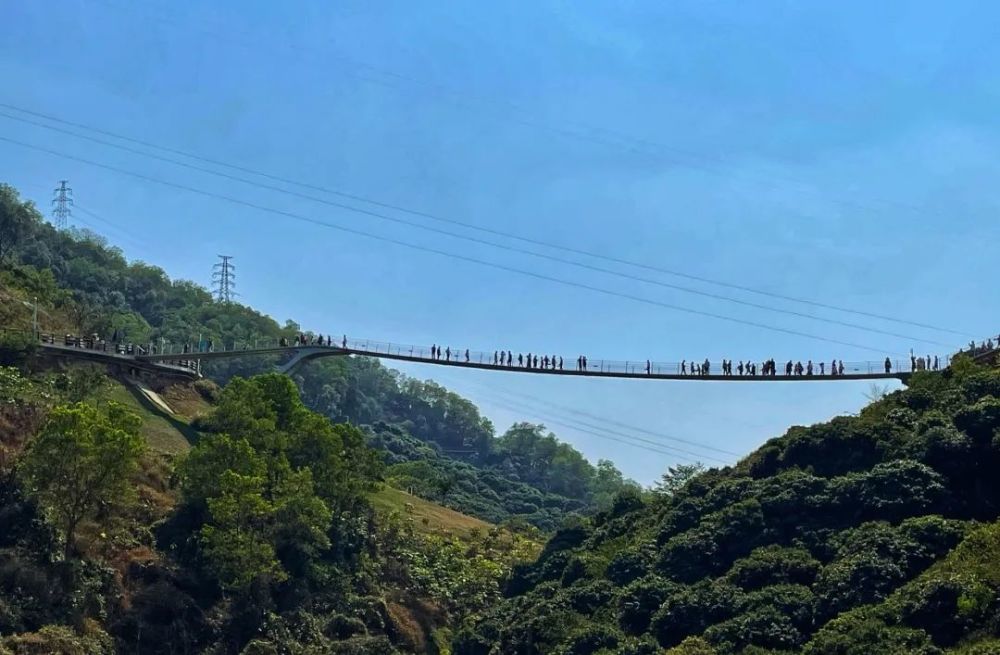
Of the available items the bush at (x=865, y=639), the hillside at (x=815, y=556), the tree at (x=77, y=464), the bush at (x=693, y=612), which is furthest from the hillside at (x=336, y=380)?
the bush at (x=865, y=639)

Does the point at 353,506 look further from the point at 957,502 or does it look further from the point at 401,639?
the point at 957,502

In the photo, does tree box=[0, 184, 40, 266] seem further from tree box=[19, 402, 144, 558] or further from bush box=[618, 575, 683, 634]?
bush box=[618, 575, 683, 634]

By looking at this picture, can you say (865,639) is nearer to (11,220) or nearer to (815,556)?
(815,556)

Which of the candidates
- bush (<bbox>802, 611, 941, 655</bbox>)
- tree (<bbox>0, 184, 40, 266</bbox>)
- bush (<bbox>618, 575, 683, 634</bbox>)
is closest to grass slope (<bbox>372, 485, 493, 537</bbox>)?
bush (<bbox>618, 575, 683, 634</bbox>)

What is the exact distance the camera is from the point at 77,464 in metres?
39.3

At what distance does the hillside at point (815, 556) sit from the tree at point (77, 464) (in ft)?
44.5

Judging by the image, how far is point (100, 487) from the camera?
3962cm

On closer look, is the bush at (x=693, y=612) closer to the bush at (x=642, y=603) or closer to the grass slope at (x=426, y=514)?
the bush at (x=642, y=603)

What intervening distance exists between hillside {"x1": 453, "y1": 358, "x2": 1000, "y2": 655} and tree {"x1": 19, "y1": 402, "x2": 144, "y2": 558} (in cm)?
1356

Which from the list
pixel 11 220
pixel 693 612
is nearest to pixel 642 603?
pixel 693 612

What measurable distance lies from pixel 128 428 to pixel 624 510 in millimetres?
20638

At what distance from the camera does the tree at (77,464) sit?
38812 mm

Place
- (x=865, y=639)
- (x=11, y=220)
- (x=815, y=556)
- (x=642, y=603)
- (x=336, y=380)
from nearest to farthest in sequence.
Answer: (x=865, y=639), (x=815, y=556), (x=642, y=603), (x=11, y=220), (x=336, y=380)

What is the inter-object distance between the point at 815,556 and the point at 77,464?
24831 millimetres
